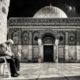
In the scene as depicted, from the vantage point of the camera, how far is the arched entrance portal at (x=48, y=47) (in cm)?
2320

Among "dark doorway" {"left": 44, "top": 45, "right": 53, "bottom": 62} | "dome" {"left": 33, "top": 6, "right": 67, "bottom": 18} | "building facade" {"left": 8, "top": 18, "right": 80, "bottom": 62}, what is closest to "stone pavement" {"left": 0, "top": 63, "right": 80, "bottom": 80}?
"building facade" {"left": 8, "top": 18, "right": 80, "bottom": 62}

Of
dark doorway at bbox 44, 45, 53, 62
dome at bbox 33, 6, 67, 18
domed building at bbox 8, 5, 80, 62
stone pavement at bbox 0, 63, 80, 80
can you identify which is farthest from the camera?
dome at bbox 33, 6, 67, 18

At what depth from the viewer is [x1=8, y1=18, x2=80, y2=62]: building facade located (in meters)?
23.1

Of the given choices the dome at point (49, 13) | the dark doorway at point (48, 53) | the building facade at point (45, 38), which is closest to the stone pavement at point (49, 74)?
the building facade at point (45, 38)

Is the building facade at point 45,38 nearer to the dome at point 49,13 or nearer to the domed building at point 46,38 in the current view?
the domed building at point 46,38

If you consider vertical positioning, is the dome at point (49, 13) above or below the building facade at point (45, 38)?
above

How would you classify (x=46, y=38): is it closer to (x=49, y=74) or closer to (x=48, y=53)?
(x=48, y=53)

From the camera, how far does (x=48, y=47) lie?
2352 centimetres

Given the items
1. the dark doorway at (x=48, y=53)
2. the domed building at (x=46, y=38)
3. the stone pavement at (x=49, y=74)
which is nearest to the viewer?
the stone pavement at (x=49, y=74)

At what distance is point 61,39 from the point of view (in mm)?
23328

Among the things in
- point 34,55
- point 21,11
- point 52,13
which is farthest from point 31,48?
point 21,11

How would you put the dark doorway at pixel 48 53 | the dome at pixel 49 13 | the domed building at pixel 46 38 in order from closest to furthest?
the domed building at pixel 46 38 < the dark doorway at pixel 48 53 < the dome at pixel 49 13

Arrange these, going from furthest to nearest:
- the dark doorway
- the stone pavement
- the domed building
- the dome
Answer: the dome → the dark doorway → the domed building → the stone pavement

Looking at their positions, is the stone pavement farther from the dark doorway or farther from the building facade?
the dark doorway
